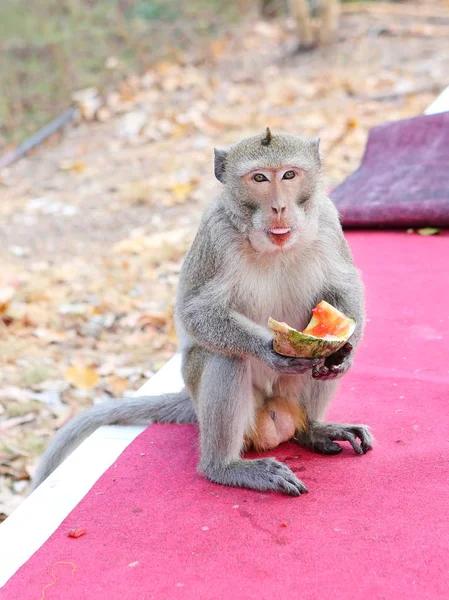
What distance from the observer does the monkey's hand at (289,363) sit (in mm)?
2543

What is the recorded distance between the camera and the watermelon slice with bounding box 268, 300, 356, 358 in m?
2.48

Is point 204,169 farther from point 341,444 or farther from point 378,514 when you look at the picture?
point 378,514

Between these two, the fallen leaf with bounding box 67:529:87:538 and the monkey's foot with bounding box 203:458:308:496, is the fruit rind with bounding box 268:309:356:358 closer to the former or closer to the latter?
the monkey's foot with bounding box 203:458:308:496

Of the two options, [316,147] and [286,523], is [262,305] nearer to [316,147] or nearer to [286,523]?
[316,147]

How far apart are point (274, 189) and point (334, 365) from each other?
583 mm

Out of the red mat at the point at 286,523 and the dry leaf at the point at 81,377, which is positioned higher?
the red mat at the point at 286,523

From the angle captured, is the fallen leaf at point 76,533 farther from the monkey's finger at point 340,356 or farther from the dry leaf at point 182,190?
the dry leaf at point 182,190

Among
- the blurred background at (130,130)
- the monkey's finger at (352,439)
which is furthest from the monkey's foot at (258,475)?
the blurred background at (130,130)

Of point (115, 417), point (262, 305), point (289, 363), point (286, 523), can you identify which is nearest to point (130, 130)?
point (115, 417)

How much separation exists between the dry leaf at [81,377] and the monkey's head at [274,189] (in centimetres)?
200

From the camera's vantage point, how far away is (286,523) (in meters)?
2.43

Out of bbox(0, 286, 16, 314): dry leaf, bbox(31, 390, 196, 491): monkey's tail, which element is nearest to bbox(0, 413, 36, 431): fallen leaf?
bbox(31, 390, 196, 491): monkey's tail

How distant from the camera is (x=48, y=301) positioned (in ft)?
17.6

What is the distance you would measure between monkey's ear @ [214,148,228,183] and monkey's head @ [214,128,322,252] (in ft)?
0.18
